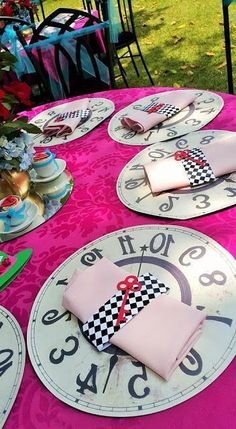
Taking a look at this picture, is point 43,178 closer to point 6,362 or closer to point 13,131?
point 13,131

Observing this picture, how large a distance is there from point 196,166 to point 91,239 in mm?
374

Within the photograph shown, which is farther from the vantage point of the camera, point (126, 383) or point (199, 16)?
point (199, 16)

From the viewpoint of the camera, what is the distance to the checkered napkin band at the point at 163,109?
155cm

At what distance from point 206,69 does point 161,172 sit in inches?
115

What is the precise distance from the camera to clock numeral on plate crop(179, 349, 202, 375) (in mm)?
740

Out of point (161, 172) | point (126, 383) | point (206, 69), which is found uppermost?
point (161, 172)

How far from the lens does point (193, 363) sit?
752mm

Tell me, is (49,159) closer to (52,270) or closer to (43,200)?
(43,200)

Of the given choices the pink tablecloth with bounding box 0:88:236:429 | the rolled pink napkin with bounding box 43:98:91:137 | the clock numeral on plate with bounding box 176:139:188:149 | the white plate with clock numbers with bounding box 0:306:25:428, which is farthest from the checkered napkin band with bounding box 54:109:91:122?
the white plate with clock numbers with bounding box 0:306:25:428

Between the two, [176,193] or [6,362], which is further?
[176,193]

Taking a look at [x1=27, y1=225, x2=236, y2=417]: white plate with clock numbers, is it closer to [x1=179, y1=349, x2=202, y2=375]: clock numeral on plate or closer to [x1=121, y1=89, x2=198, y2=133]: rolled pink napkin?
[x1=179, y1=349, x2=202, y2=375]: clock numeral on plate

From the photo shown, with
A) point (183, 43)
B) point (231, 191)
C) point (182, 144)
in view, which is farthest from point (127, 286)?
point (183, 43)

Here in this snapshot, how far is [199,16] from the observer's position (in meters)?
4.87

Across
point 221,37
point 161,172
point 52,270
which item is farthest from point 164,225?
point 221,37
